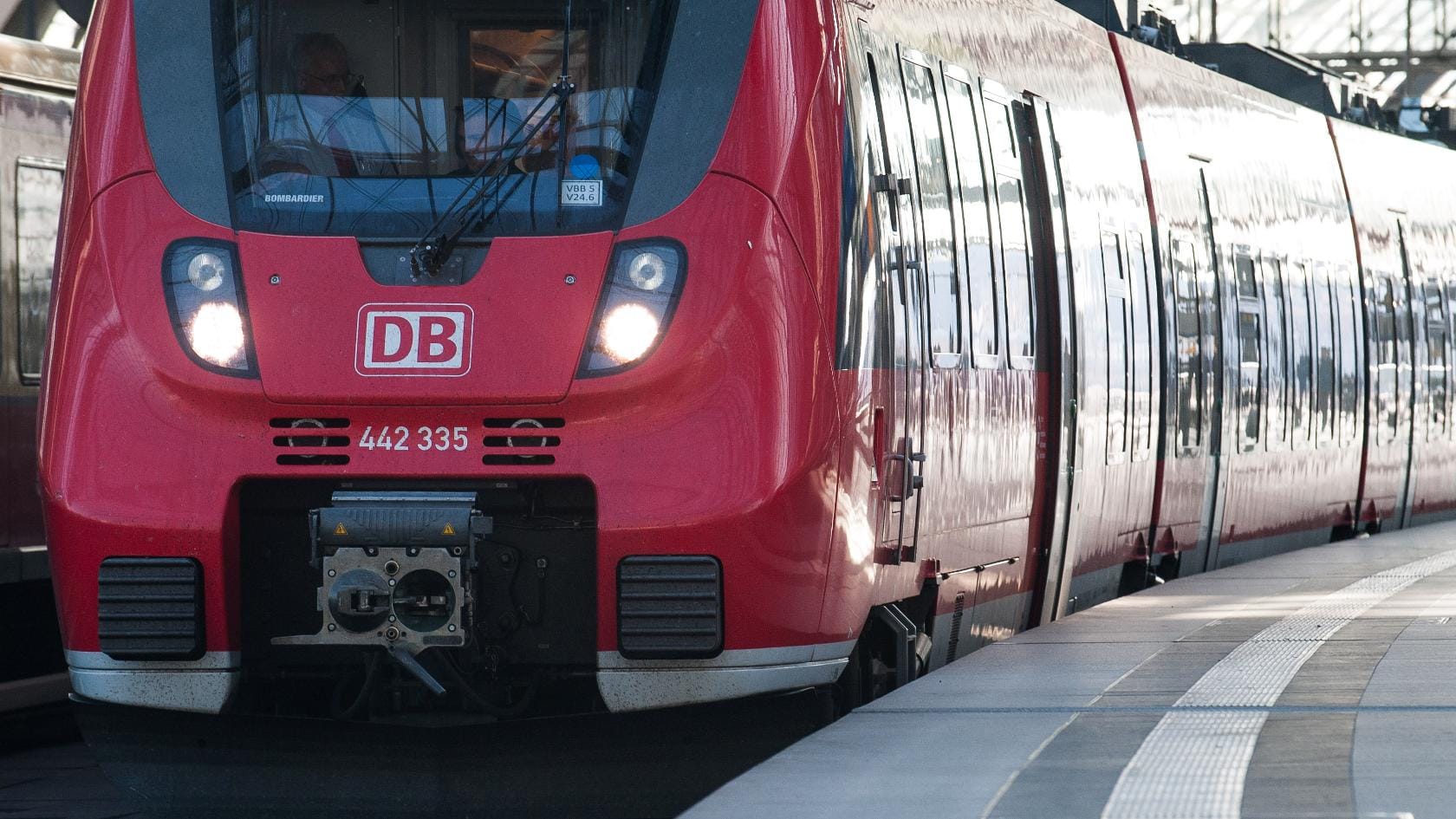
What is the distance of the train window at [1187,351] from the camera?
45.0 ft

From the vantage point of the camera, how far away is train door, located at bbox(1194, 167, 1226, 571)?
47.4 feet

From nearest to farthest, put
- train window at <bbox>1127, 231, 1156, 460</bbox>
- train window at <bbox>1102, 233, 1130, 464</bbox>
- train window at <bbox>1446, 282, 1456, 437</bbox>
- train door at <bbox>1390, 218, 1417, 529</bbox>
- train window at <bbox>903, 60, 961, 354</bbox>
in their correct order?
train window at <bbox>903, 60, 961, 354</bbox>
train window at <bbox>1102, 233, 1130, 464</bbox>
train window at <bbox>1127, 231, 1156, 460</bbox>
train door at <bbox>1390, 218, 1417, 529</bbox>
train window at <bbox>1446, 282, 1456, 437</bbox>

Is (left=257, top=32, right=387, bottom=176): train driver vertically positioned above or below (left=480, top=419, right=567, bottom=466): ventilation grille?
above

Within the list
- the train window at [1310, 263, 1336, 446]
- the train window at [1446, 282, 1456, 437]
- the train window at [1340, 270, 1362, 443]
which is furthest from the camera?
the train window at [1446, 282, 1456, 437]

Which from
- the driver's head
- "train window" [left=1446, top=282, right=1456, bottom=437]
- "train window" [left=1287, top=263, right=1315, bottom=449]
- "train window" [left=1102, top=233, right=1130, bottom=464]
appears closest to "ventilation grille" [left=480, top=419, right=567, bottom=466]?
the driver's head

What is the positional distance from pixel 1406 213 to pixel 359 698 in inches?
684

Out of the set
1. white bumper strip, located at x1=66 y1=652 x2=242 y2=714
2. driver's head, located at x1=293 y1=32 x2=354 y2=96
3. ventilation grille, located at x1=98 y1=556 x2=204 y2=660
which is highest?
driver's head, located at x1=293 y1=32 x2=354 y2=96

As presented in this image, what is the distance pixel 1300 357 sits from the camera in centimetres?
1744

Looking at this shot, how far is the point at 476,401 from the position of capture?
6.32 metres

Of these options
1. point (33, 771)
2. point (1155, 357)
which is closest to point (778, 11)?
point (33, 771)

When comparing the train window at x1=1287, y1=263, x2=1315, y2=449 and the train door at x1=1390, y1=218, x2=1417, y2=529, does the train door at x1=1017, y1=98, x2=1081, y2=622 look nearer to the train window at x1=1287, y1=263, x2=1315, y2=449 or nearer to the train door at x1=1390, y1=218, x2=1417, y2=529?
the train window at x1=1287, y1=263, x2=1315, y2=449

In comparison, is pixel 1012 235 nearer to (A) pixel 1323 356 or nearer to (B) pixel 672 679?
(B) pixel 672 679

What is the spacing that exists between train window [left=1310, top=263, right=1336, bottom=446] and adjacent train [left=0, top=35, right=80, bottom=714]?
10.8 metres

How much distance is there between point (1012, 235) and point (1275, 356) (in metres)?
7.34
